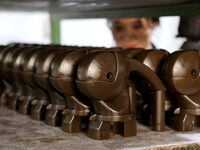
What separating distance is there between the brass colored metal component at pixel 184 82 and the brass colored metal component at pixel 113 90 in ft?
0.12

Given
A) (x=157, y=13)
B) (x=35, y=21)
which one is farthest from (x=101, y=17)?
(x=35, y=21)

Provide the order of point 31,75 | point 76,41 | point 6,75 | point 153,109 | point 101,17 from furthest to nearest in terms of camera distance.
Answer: point 76,41 < point 101,17 < point 6,75 < point 31,75 < point 153,109

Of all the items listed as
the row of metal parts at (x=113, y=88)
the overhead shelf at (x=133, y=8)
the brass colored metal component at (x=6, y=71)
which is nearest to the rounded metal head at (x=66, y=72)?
the row of metal parts at (x=113, y=88)

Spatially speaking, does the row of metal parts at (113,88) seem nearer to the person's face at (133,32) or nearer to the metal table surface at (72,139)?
the metal table surface at (72,139)

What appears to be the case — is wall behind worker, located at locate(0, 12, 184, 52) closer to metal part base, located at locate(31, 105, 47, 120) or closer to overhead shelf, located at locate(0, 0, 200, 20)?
overhead shelf, located at locate(0, 0, 200, 20)

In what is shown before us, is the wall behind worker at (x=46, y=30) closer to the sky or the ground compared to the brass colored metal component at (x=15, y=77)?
closer to the sky

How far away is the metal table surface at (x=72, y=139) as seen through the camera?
893 mm

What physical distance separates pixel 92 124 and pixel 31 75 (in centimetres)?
32

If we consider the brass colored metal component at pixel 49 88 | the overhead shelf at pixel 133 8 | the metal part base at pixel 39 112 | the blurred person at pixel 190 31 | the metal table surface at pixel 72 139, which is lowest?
the metal table surface at pixel 72 139

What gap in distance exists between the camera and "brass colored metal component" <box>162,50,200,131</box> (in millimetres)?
983

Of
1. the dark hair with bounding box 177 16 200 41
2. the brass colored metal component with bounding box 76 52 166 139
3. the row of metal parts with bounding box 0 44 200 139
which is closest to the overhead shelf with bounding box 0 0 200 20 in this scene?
the dark hair with bounding box 177 16 200 41

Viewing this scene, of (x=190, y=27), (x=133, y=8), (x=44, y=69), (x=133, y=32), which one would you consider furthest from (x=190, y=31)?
(x=44, y=69)

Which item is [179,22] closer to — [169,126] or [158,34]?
[158,34]

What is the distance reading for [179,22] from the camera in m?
1.48
